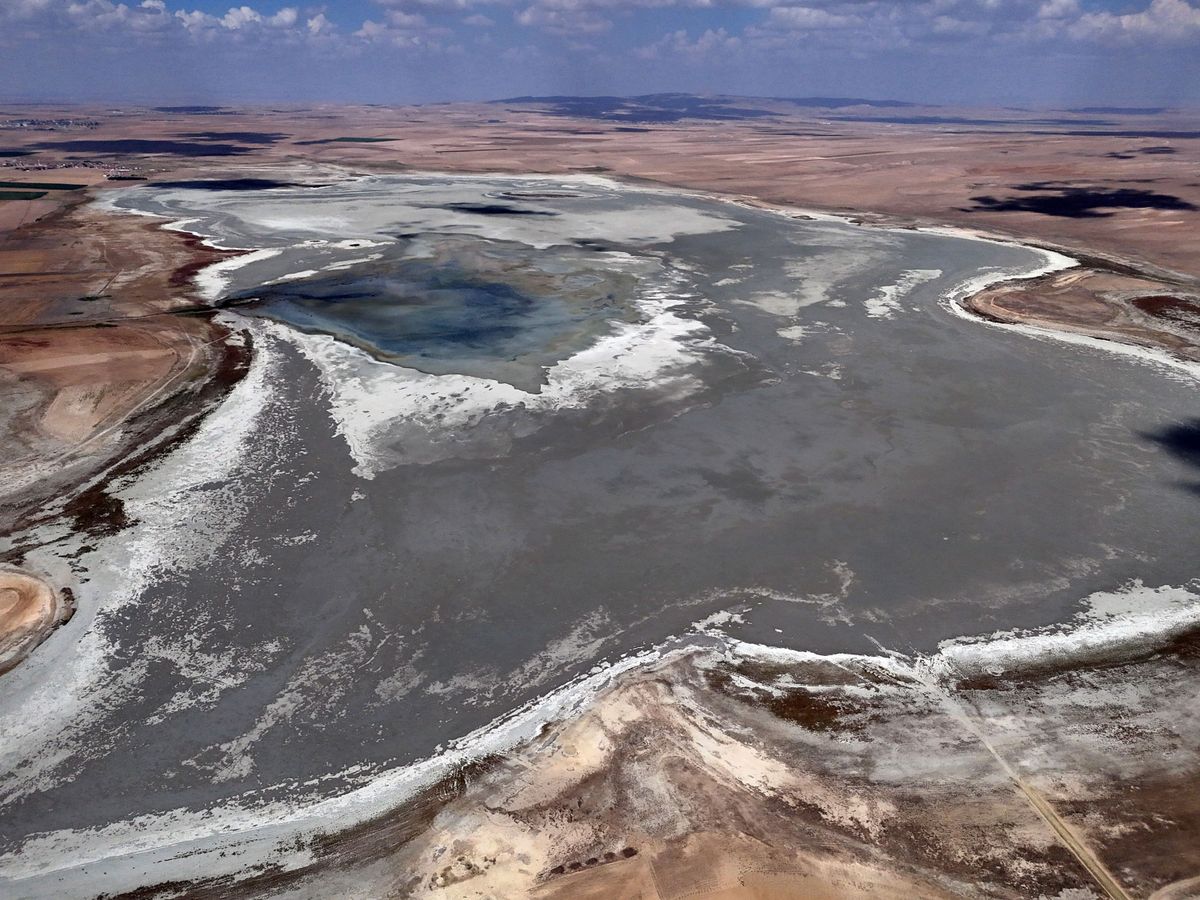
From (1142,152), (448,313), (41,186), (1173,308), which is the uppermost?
(1142,152)

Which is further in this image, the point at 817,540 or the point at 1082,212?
the point at 1082,212

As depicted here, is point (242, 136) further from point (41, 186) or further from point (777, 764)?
point (777, 764)

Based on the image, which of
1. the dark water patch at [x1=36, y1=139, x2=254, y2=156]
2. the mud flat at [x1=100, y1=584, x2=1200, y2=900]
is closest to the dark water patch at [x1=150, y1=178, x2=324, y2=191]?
the dark water patch at [x1=36, y1=139, x2=254, y2=156]

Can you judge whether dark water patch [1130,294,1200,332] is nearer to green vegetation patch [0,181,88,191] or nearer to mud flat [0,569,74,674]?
mud flat [0,569,74,674]

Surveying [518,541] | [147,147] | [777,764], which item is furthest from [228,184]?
[777,764]

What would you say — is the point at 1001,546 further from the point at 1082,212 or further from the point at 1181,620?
the point at 1082,212

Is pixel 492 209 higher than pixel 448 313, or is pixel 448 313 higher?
pixel 492 209

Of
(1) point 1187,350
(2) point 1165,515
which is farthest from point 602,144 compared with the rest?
(2) point 1165,515
